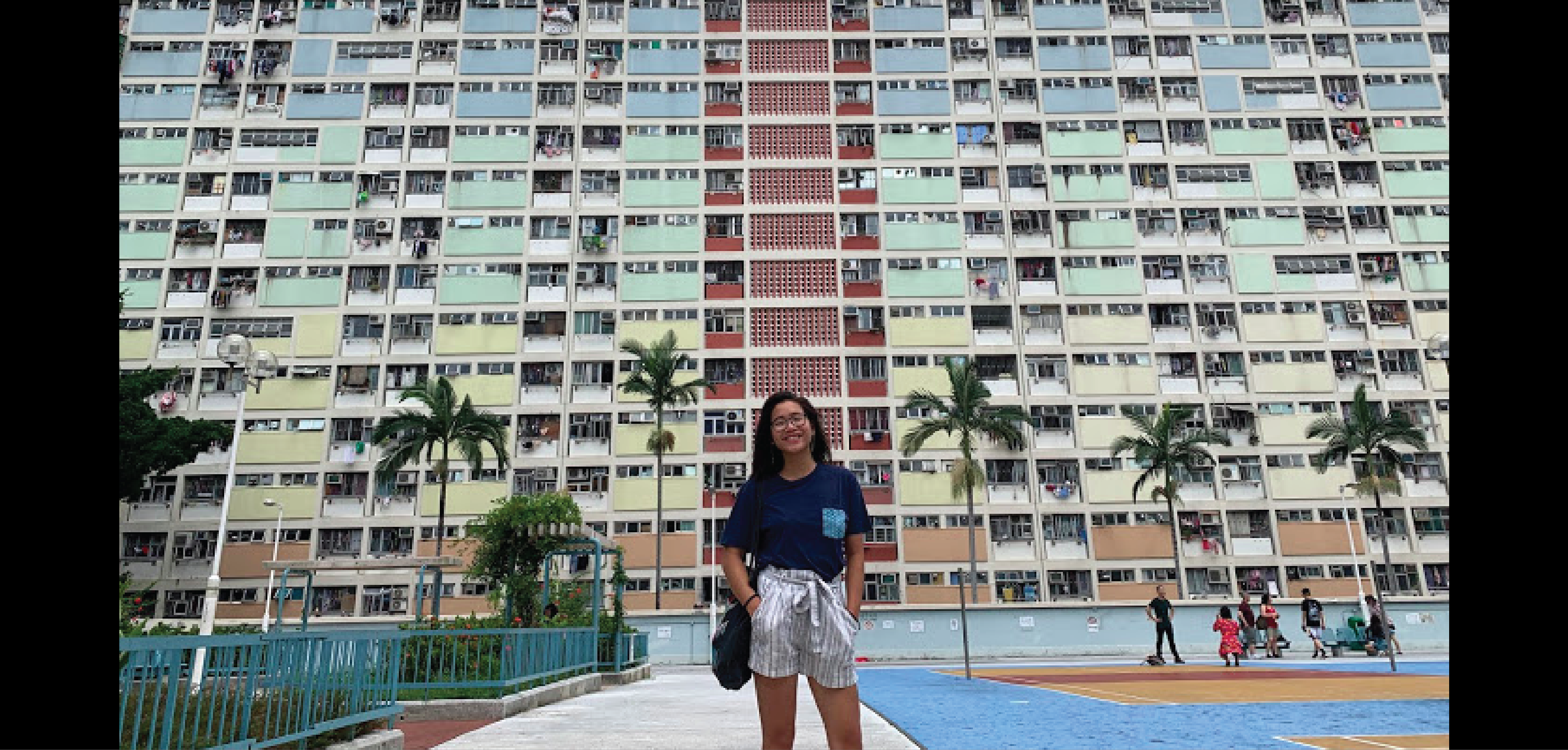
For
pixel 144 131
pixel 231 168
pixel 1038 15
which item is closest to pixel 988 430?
pixel 1038 15

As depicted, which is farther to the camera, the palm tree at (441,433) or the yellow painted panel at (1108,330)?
the yellow painted panel at (1108,330)

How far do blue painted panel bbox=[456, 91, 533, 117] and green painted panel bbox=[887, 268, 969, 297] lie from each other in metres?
19.8

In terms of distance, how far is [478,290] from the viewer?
4303 centimetres

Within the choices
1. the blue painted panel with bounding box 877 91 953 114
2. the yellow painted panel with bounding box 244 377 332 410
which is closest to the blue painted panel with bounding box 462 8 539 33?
the blue painted panel with bounding box 877 91 953 114

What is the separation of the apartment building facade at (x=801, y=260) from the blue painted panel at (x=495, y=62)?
237 mm

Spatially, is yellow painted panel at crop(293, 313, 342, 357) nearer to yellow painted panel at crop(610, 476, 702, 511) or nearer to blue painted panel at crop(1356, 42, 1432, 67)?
yellow painted panel at crop(610, 476, 702, 511)

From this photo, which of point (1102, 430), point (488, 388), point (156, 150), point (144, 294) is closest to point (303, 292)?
point (144, 294)

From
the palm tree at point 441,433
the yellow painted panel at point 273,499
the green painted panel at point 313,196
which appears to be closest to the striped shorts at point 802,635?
the palm tree at point 441,433

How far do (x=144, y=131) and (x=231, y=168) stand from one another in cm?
485

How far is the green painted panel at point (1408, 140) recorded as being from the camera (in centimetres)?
4609

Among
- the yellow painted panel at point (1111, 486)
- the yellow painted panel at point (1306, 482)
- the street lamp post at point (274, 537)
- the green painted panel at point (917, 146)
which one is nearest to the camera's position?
the street lamp post at point (274, 537)

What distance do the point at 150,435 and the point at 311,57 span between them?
2097cm

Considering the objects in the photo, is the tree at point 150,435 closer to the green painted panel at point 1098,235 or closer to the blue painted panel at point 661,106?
the blue painted panel at point 661,106
